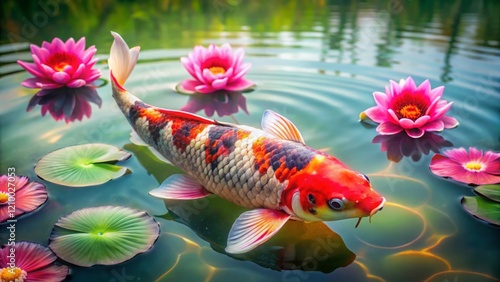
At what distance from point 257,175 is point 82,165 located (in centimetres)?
95

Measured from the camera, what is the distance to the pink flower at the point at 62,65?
3.18 m

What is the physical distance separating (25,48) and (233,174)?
3.56 m

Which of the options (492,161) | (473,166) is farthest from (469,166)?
(492,161)

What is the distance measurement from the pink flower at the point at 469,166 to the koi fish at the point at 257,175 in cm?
75

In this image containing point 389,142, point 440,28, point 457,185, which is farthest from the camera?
point 440,28

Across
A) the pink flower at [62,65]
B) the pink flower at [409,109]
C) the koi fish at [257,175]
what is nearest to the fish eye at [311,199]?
the koi fish at [257,175]

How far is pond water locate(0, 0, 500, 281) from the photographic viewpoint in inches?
62.5

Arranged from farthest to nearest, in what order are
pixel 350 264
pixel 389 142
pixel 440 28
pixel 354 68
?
pixel 440 28
pixel 354 68
pixel 389 142
pixel 350 264

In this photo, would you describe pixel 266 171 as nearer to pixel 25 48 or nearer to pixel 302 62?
pixel 302 62

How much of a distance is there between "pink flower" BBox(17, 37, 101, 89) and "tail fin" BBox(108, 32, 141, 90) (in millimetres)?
769

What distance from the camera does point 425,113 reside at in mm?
2527

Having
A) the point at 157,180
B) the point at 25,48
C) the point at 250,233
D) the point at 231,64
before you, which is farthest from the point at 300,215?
the point at 25,48

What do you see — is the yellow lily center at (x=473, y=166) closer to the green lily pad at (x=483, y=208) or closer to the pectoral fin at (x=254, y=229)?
the green lily pad at (x=483, y=208)

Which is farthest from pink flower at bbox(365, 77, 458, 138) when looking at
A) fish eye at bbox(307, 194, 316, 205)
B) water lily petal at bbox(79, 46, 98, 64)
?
water lily petal at bbox(79, 46, 98, 64)
